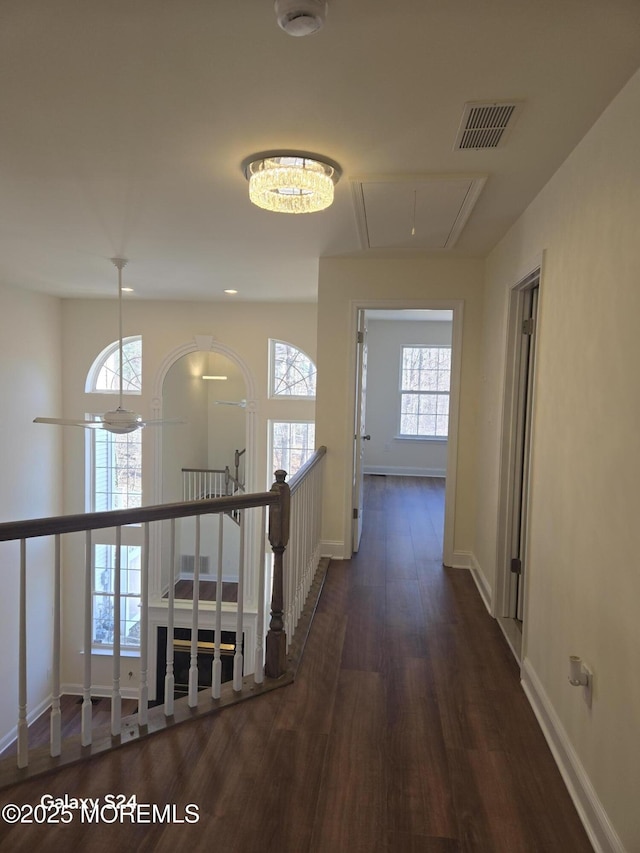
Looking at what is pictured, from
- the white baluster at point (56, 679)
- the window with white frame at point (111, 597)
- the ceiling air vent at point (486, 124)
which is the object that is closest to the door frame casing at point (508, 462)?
the ceiling air vent at point (486, 124)

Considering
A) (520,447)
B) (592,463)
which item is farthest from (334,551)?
(592,463)

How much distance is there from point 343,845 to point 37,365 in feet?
21.4

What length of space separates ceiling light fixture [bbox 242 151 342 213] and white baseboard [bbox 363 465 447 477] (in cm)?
669

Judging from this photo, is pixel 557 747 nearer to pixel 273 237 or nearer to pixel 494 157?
pixel 494 157

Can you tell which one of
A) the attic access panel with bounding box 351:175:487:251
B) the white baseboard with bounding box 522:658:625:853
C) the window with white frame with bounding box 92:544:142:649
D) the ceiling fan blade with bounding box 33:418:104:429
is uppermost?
the attic access panel with bounding box 351:175:487:251

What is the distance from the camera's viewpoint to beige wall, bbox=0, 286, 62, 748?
600 centimetres

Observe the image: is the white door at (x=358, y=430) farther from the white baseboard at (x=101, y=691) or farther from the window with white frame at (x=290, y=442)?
the white baseboard at (x=101, y=691)

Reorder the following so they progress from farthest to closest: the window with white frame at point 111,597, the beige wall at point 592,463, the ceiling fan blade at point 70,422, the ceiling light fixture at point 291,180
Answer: the window with white frame at point 111,597 → the ceiling fan blade at point 70,422 → the ceiling light fixture at point 291,180 → the beige wall at point 592,463

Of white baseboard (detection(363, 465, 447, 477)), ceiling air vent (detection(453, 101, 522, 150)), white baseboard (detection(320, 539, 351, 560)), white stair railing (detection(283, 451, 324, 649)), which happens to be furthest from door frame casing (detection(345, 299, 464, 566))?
white baseboard (detection(363, 465, 447, 477))

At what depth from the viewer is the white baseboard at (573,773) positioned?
5.41 feet

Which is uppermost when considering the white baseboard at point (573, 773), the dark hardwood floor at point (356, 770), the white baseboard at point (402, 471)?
the white baseboard at point (402, 471)

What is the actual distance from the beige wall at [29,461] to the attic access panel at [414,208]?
4.57 metres

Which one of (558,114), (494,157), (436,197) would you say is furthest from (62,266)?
(558,114)

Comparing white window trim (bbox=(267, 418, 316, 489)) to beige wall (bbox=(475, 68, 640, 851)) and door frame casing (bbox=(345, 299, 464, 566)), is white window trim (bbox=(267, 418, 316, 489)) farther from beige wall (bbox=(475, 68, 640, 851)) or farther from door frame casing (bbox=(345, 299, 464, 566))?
beige wall (bbox=(475, 68, 640, 851))
